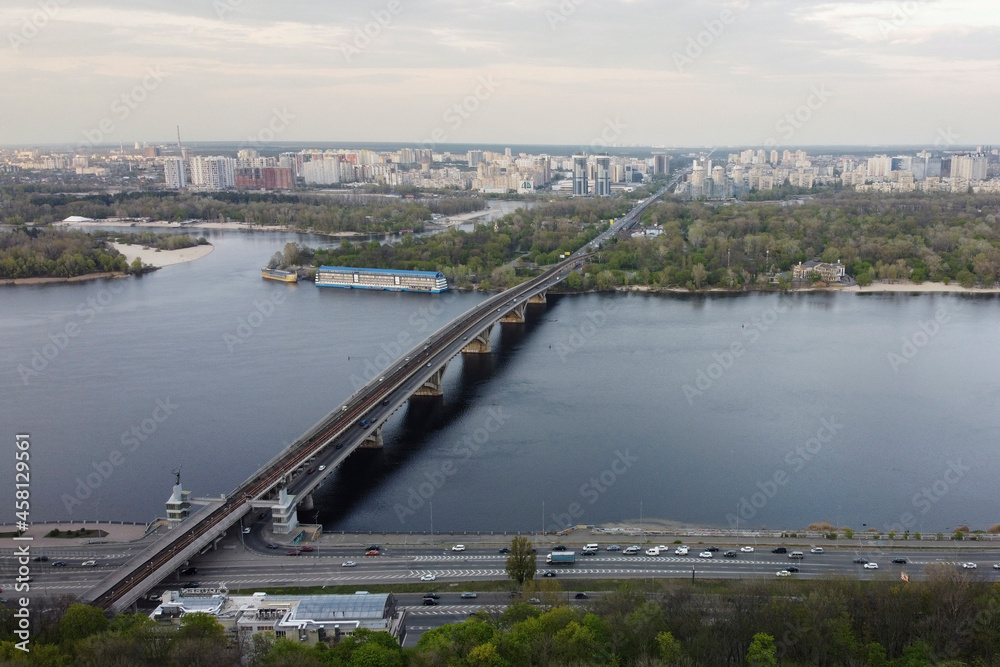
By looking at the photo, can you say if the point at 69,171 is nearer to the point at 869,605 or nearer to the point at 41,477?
the point at 41,477

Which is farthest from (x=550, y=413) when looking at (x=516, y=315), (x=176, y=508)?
(x=516, y=315)

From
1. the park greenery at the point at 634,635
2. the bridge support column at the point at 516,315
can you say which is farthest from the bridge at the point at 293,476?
the bridge support column at the point at 516,315

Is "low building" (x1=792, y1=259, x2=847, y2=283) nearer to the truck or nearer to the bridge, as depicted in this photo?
the bridge

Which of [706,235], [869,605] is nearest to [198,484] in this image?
[869,605]

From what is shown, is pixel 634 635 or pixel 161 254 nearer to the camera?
pixel 634 635

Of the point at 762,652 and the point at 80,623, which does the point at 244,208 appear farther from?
the point at 762,652

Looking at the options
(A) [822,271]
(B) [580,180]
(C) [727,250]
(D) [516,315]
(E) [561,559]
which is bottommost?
(E) [561,559]
